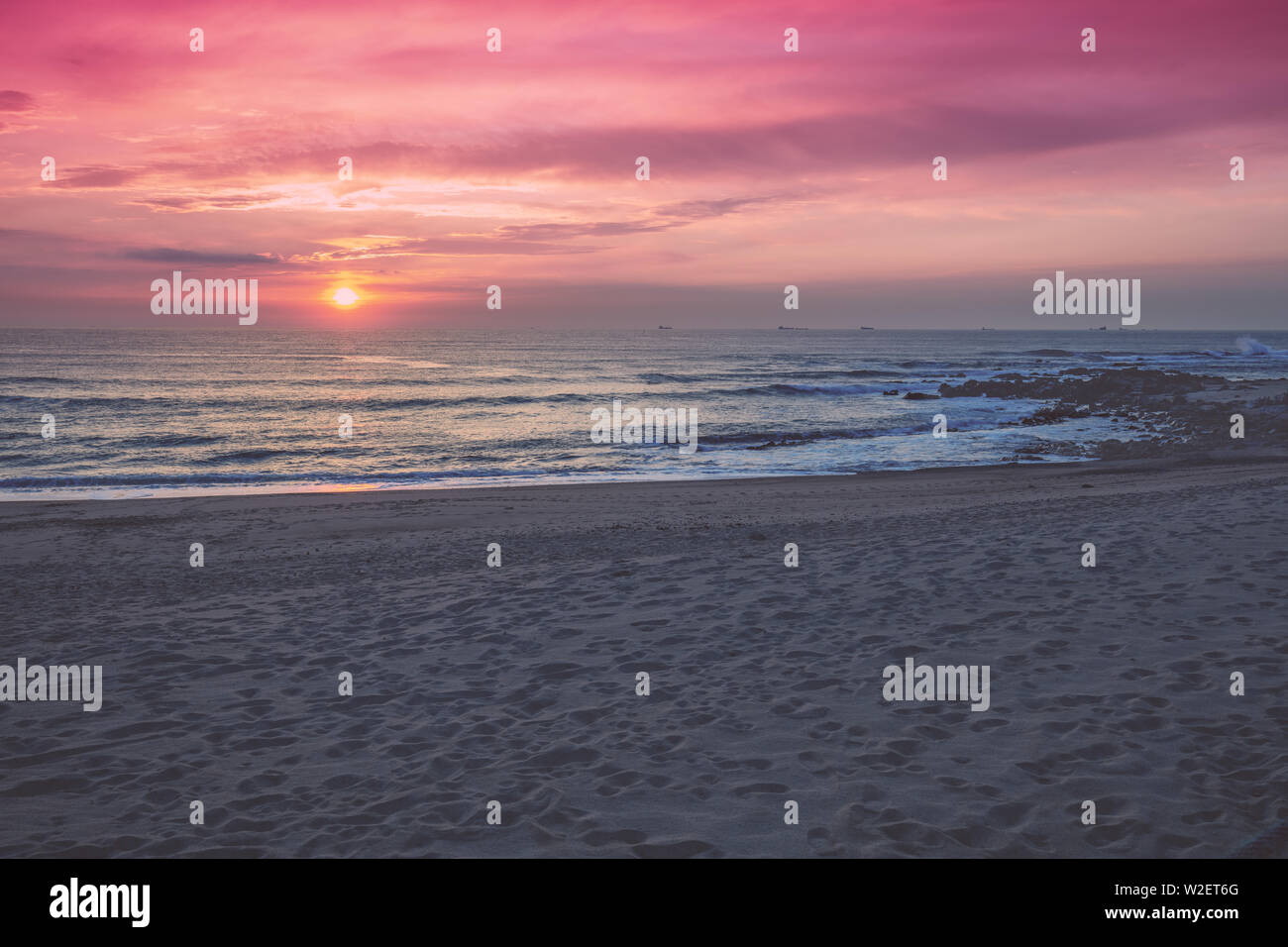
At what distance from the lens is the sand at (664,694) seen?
5.05 meters

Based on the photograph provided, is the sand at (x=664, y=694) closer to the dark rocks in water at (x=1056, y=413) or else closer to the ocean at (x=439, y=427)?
the ocean at (x=439, y=427)

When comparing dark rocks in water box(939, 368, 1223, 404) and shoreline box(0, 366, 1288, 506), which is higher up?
→ dark rocks in water box(939, 368, 1223, 404)

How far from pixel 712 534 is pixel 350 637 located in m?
6.73

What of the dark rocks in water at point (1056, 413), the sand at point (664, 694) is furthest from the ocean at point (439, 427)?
the sand at point (664, 694)

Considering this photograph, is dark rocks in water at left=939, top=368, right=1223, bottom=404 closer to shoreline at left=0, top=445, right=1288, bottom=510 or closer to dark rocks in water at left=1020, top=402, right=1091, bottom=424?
dark rocks in water at left=1020, top=402, right=1091, bottom=424

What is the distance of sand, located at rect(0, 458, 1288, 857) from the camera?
199 inches

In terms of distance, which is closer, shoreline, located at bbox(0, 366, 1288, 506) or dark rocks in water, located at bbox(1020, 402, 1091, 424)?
shoreline, located at bbox(0, 366, 1288, 506)

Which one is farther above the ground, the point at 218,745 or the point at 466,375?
the point at 466,375

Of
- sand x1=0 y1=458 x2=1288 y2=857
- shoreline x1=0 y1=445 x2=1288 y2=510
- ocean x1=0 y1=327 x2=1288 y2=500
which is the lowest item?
sand x1=0 y1=458 x2=1288 y2=857

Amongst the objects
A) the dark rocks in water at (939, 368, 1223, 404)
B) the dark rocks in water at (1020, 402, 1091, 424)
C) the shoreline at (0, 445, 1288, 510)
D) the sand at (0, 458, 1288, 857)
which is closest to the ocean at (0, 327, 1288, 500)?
the shoreline at (0, 445, 1288, 510)
